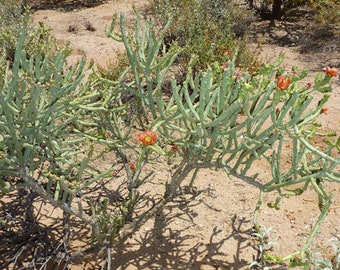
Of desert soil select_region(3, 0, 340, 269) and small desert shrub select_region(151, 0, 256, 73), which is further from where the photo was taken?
small desert shrub select_region(151, 0, 256, 73)

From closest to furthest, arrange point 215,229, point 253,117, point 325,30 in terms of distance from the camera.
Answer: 1. point 253,117
2. point 215,229
3. point 325,30

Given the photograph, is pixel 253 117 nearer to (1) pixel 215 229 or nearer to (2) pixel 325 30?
(1) pixel 215 229

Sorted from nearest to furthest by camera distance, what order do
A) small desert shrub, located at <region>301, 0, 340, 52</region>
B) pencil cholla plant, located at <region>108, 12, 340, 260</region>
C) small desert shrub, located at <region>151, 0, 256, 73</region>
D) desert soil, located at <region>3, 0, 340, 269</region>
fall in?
pencil cholla plant, located at <region>108, 12, 340, 260</region>, desert soil, located at <region>3, 0, 340, 269</region>, small desert shrub, located at <region>151, 0, 256, 73</region>, small desert shrub, located at <region>301, 0, 340, 52</region>

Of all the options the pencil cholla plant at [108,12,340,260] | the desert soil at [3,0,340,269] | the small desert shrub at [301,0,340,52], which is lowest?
the desert soil at [3,0,340,269]

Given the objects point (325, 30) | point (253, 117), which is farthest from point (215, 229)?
point (325, 30)

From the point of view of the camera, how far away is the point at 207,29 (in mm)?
5969

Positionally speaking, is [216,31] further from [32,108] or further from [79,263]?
[32,108]

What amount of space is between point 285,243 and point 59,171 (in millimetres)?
1620

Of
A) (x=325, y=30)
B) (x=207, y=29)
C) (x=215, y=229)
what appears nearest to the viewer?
(x=215, y=229)

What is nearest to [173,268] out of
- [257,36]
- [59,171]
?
[59,171]

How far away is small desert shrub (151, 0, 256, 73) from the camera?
17.1ft

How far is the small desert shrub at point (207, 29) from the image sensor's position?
5.23m

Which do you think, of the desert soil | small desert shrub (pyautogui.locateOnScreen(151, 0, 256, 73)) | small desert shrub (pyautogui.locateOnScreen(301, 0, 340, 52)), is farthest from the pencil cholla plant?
small desert shrub (pyautogui.locateOnScreen(301, 0, 340, 52))

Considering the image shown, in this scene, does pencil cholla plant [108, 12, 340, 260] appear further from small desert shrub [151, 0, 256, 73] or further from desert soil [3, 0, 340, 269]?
small desert shrub [151, 0, 256, 73]
